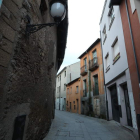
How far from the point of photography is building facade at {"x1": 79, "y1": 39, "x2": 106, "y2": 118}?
35.7 feet

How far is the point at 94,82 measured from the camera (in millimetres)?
12562

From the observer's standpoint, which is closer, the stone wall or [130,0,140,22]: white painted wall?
the stone wall

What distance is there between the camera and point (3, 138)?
209 cm

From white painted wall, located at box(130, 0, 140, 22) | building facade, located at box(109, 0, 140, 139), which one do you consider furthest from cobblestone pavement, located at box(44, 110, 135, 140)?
white painted wall, located at box(130, 0, 140, 22)

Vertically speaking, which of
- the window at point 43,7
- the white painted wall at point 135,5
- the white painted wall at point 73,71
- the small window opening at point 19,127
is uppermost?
the white painted wall at point 73,71

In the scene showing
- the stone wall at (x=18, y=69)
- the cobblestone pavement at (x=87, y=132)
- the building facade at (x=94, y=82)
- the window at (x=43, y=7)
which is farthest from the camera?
the building facade at (x=94, y=82)

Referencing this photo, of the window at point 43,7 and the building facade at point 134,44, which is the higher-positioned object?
the window at point 43,7

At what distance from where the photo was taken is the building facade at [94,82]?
10.9m

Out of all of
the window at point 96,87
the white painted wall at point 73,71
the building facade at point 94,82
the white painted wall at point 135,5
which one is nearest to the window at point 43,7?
the white painted wall at point 135,5

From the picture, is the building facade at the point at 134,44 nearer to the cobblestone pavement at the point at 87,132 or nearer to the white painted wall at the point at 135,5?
the white painted wall at the point at 135,5

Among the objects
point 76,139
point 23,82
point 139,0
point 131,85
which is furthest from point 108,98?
point 23,82

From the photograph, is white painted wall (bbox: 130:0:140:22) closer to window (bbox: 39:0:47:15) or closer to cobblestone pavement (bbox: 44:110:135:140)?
window (bbox: 39:0:47:15)

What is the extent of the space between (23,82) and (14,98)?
456 millimetres

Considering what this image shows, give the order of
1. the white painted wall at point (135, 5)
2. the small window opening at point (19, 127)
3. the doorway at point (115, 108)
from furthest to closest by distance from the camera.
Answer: the doorway at point (115, 108) → the white painted wall at point (135, 5) → the small window opening at point (19, 127)
